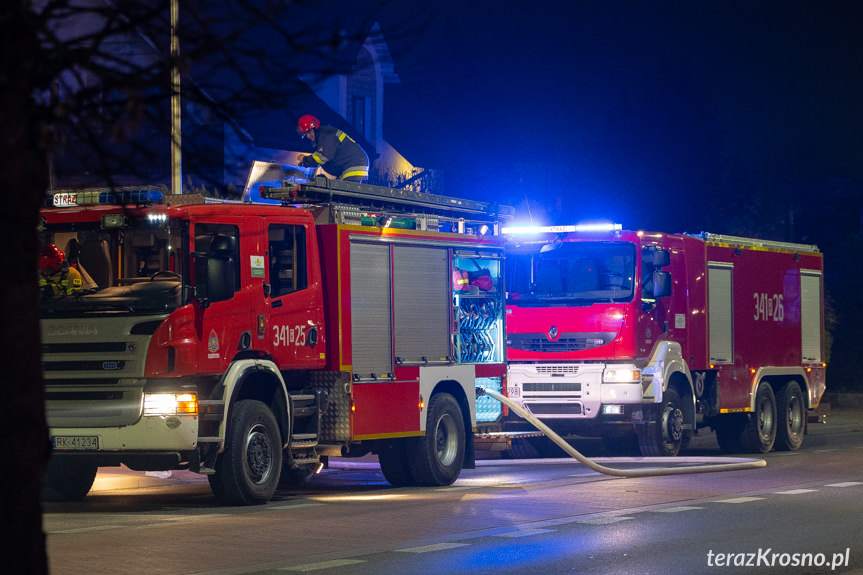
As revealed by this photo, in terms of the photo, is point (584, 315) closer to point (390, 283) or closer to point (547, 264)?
point (547, 264)

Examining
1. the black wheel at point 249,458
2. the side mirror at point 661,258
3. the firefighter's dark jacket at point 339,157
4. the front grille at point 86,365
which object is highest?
the firefighter's dark jacket at point 339,157

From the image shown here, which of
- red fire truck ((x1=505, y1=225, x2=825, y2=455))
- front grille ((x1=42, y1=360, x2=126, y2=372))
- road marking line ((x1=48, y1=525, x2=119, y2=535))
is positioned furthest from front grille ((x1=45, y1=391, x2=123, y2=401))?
red fire truck ((x1=505, y1=225, x2=825, y2=455))

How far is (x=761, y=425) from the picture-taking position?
21406mm

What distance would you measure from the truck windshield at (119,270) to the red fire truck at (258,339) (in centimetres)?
2

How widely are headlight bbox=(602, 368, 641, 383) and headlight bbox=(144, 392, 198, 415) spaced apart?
755 cm

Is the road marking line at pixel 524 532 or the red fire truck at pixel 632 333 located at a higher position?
the red fire truck at pixel 632 333

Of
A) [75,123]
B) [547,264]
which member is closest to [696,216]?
[547,264]

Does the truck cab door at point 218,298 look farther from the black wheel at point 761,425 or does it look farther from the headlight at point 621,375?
the black wheel at point 761,425

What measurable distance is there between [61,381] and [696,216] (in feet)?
119

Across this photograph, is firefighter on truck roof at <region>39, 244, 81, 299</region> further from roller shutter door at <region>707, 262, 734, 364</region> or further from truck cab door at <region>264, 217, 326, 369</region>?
roller shutter door at <region>707, 262, 734, 364</region>

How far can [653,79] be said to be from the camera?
163 ft

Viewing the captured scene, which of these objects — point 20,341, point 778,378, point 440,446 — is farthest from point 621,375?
point 20,341

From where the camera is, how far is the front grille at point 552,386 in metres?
18.7

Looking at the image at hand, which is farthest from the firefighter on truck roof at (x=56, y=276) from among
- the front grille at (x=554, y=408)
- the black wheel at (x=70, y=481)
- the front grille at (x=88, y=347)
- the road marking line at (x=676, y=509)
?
the front grille at (x=554, y=408)
